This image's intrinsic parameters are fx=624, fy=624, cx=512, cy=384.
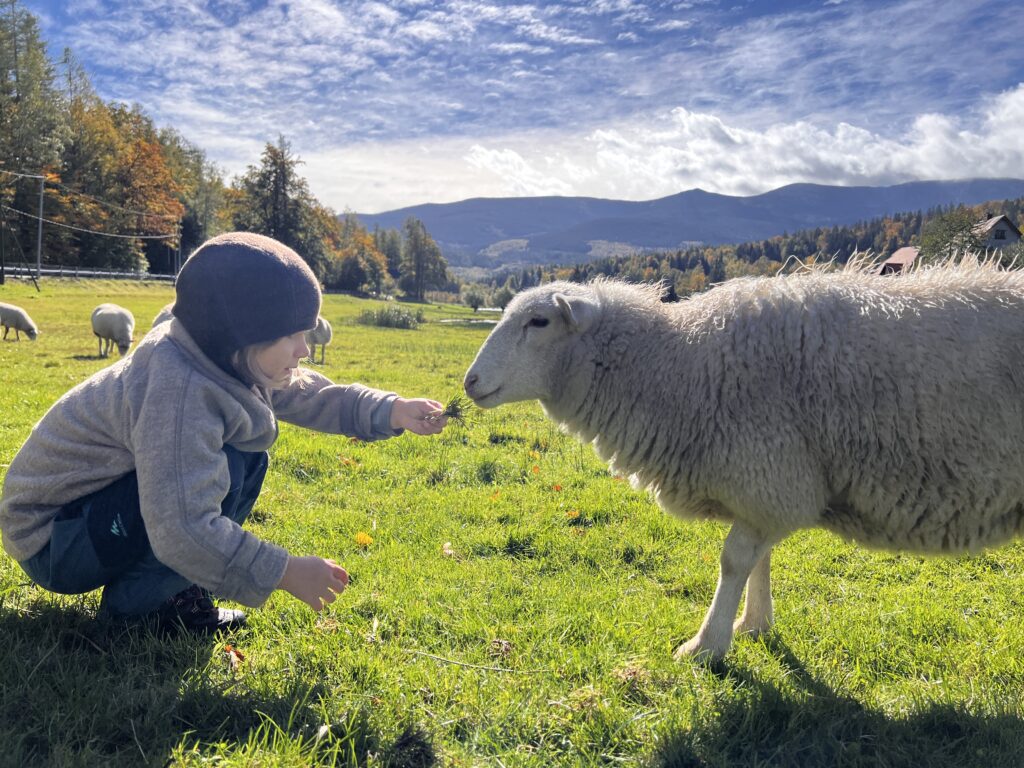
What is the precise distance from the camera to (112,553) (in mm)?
2672

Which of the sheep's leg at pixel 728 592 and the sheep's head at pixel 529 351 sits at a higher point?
the sheep's head at pixel 529 351

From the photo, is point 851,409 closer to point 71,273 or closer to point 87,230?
point 71,273

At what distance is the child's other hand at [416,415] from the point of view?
3508mm

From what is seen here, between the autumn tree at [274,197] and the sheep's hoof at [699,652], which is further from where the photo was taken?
the autumn tree at [274,197]

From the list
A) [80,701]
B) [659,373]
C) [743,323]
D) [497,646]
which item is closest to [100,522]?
[80,701]

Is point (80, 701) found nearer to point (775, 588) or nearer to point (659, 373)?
point (659, 373)

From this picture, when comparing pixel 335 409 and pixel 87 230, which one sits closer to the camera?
pixel 335 409

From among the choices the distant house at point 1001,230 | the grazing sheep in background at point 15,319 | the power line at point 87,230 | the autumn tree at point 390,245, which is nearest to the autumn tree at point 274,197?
the power line at point 87,230

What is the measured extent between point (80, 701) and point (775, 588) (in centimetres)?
384

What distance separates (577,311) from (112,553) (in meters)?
2.84

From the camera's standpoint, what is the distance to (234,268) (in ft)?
8.02

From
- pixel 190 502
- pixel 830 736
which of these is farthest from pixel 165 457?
pixel 830 736

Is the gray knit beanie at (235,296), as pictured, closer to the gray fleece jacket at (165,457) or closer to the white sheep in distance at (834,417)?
the gray fleece jacket at (165,457)

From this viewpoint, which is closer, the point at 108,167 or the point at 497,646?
the point at 497,646
